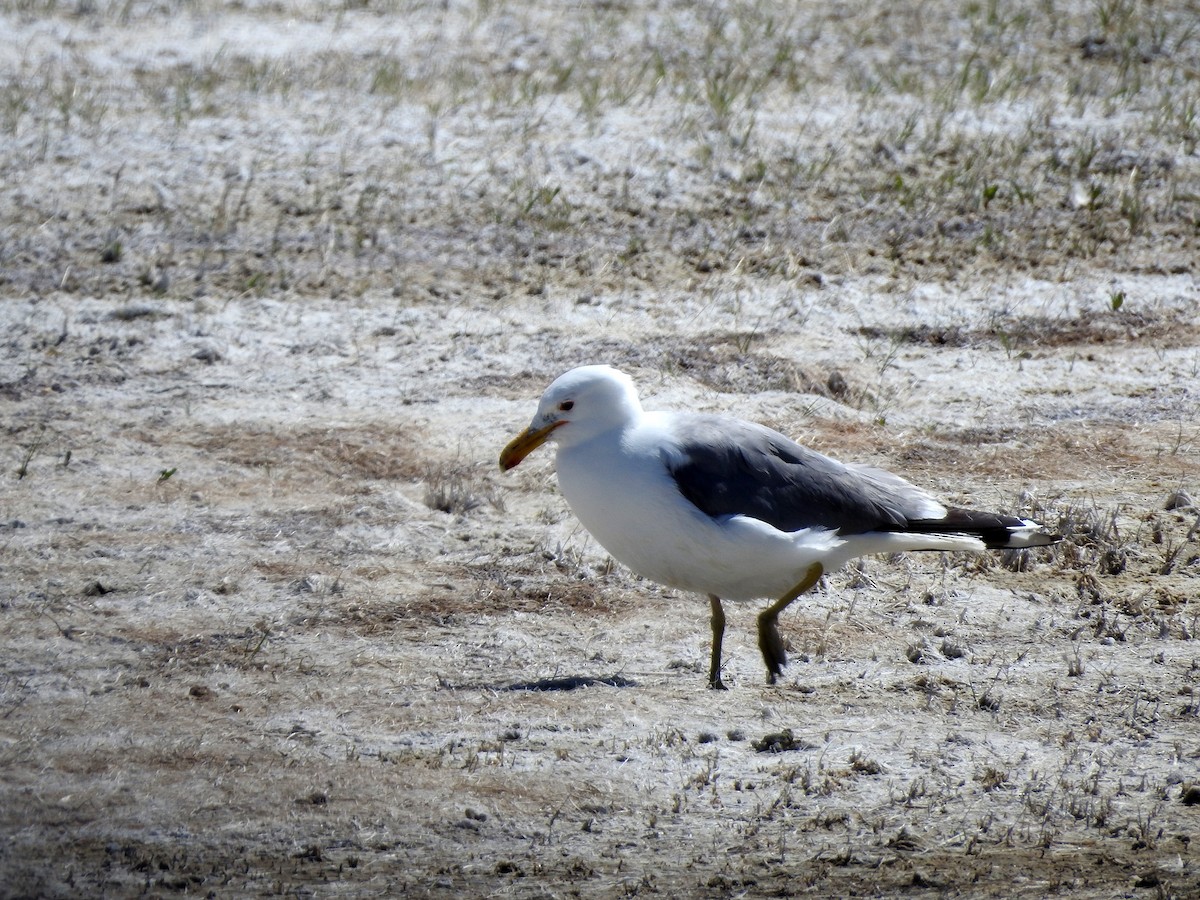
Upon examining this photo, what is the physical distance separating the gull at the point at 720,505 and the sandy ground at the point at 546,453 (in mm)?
386

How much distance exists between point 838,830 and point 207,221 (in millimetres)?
6582

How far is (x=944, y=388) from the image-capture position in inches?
321

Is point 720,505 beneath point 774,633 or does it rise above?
above

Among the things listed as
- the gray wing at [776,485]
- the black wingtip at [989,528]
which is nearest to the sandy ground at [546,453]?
the black wingtip at [989,528]

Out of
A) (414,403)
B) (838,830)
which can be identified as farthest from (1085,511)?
(414,403)

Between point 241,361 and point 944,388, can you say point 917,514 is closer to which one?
point 944,388

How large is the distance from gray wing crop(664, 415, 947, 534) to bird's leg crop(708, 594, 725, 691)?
1.15 feet

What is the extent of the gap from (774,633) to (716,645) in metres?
0.21

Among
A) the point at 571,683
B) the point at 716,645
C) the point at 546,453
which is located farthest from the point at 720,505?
Result: the point at 546,453

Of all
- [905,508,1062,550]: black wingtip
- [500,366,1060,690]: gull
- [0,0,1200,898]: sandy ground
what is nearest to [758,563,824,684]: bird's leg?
[500,366,1060,690]: gull

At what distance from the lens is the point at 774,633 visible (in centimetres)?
532

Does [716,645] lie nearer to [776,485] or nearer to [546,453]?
[776,485]

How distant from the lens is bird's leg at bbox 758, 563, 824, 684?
5.30m

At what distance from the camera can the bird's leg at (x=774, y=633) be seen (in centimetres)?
530
